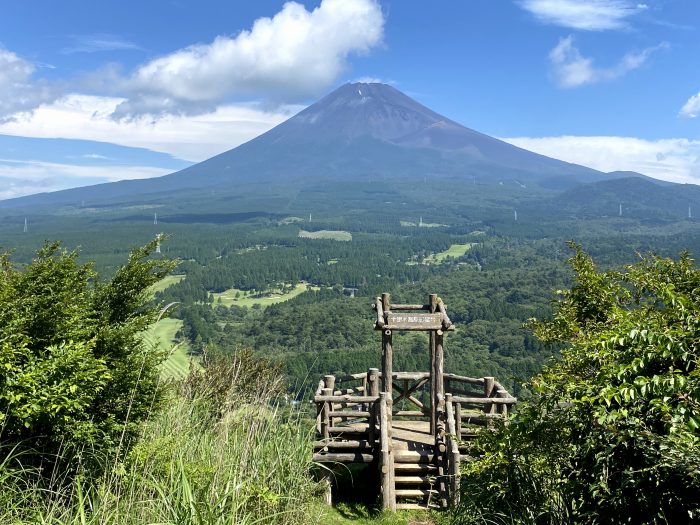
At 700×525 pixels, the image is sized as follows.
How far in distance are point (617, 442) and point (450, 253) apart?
156 meters

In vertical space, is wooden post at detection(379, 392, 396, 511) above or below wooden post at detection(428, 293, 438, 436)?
below

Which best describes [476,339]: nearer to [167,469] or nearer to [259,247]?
[167,469]

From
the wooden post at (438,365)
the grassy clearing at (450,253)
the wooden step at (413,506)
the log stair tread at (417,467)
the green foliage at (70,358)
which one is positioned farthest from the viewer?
the grassy clearing at (450,253)

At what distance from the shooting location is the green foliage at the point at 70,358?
4.45 metres

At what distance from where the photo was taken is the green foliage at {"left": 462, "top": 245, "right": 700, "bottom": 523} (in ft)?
8.29

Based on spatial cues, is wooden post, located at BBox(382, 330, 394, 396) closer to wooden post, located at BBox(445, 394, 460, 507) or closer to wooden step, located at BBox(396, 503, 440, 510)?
wooden post, located at BBox(445, 394, 460, 507)

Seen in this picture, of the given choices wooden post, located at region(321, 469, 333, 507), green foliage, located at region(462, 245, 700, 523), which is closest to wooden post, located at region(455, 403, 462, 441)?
wooden post, located at region(321, 469, 333, 507)

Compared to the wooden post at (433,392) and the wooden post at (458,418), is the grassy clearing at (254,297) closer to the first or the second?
the wooden post at (433,392)

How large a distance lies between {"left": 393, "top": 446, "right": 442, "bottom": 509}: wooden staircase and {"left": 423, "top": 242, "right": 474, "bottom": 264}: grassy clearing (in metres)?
134

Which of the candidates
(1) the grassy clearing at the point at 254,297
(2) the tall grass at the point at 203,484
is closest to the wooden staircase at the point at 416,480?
(2) the tall grass at the point at 203,484

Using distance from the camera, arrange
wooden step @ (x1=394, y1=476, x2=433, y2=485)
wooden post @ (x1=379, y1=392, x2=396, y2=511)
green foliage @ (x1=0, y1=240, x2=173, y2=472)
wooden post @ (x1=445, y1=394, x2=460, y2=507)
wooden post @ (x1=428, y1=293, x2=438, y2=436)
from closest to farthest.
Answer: green foliage @ (x1=0, y1=240, x2=173, y2=472)
wooden post @ (x1=445, y1=394, x2=460, y2=507)
wooden post @ (x1=379, y1=392, x2=396, y2=511)
wooden step @ (x1=394, y1=476, x2=433, y2=485)
wooden post @ (x1=428, y1=293, x2=438, y2=436)

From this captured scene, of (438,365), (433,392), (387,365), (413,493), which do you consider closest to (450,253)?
(438,365)

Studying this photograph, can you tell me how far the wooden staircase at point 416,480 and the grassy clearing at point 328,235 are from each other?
167m

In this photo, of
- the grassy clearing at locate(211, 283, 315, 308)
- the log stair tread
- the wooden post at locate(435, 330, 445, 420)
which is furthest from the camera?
the grassy clearing at locate(211, 283, 315, 308)
